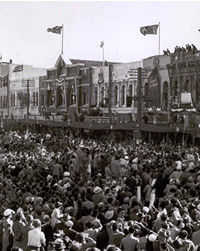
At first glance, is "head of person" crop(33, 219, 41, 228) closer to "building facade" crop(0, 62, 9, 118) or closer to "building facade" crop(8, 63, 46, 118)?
"building facade" crop(8, 63, 46, 118)

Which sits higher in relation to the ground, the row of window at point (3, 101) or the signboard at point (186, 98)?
the signboard at point (186, 98)

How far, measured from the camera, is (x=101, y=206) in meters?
13.1

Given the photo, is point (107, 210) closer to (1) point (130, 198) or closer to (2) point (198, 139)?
(1) point (130, 198)

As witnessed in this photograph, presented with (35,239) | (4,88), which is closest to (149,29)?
(35,239)

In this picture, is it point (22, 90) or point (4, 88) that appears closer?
point (22, 90)

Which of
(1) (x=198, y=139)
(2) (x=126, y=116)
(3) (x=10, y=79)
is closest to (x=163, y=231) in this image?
(1) (x=198, y=139)

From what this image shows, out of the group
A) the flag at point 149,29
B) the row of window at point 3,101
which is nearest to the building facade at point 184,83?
the flag at point 149,29

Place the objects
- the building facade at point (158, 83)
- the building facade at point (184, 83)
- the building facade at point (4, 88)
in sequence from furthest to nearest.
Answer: the building facade at point (4, 88) < the building facade at point (158, 83) < the building facade at point (184, 83)

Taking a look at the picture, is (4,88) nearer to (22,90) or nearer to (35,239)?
(22,90)

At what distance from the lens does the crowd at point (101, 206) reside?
430 inches

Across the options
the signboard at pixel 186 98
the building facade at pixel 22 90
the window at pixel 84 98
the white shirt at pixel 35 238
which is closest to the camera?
the white shirt at pixel 35 238

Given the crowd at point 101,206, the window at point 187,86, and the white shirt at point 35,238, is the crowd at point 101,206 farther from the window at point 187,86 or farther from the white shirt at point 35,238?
the window at point 187,86

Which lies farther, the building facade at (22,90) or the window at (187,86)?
the building facade at (22,90)

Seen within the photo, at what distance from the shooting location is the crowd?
10.9m
